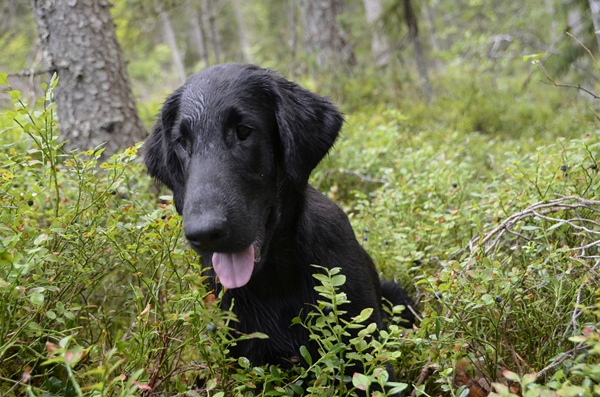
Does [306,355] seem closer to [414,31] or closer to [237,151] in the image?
[237,151]

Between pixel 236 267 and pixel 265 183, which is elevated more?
pixel 265 183

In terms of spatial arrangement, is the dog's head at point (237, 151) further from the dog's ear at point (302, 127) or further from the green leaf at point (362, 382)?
the green leaf at point (362, 382)

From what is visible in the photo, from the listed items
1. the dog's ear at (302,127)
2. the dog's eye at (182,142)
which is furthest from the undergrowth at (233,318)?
the dog's ear at (302,127)

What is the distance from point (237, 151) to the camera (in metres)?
2.26

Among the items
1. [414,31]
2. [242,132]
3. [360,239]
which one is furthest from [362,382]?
[414,31]

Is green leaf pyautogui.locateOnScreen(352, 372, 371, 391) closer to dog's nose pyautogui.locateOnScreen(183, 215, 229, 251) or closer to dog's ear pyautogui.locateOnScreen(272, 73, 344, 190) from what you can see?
dog's nose pyautogui.locateOnScreen(183, 215, 229, 251)

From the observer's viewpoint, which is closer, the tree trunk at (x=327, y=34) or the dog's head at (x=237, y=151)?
the dog's head at (x=237, y=151)

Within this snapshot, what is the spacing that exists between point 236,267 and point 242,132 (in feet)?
2.17

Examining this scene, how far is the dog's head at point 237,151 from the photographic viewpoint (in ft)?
6.59

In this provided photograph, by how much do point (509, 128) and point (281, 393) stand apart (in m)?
7.45

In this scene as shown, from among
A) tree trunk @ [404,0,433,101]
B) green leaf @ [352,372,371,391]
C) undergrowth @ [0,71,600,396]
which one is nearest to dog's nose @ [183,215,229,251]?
undergrowth @ [0,71,600,396]

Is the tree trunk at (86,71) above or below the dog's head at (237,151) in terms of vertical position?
above

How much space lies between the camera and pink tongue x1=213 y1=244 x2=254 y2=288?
2133 mm

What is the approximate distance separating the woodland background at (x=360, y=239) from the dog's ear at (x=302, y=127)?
59 cm
